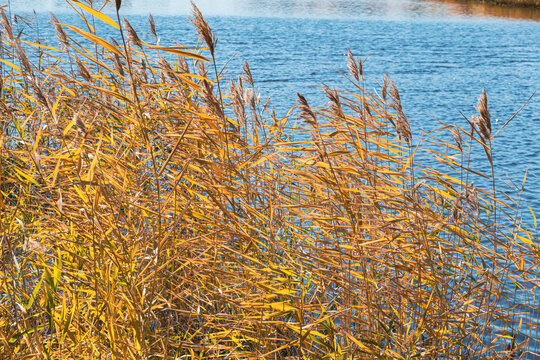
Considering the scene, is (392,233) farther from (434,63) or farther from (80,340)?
(434,63)

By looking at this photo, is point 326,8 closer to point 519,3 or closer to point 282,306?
point 519,3

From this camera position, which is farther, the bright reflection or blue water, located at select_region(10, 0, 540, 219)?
the bright reflection

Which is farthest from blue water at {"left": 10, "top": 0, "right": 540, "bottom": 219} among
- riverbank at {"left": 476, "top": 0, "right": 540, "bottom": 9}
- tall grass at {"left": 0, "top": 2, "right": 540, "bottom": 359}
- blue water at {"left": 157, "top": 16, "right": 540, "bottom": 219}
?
riverbank at {"left": 476, "top": 0, "right": 540, "bottom": 9}

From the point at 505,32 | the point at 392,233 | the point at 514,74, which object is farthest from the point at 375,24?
the point at 392,233

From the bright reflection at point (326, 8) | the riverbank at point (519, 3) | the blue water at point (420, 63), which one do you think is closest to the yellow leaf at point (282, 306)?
the blue water at point (420, 63)

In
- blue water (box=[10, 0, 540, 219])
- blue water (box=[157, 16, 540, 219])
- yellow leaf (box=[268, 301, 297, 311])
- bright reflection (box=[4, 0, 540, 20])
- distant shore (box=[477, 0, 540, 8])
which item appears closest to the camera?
yellow leaf (box=[268, 301, 297, 311])

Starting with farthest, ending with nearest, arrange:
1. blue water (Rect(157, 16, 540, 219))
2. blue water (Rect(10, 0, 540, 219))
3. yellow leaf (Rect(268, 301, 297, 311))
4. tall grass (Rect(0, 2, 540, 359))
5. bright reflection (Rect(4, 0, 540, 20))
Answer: bright reflection (Rect(4, 0, 540, 20)) < blue water (Rect(10, 0, 540, 219)) < blue water (Rect(157, 16, 540, 219)) < yellow leaf (Rect(268, 301, 297, 311)) < tall grass (Rect(0, 2, 540, 359))

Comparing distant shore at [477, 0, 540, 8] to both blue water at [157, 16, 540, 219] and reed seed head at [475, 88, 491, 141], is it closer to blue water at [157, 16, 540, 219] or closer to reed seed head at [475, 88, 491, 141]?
blue water at [157, 16, 540, 219]

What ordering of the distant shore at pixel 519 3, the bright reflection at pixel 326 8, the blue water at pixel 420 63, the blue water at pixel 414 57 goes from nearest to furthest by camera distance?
the blue water at pixel 420 63, the blue water at pixel 414 57, the bright reflection at pixel 326 8, the distant shore at pixel 519 3

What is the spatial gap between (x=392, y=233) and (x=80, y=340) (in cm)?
145

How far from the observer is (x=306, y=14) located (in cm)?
3100

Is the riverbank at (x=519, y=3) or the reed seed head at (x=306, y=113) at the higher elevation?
the reed seed head at (x=306, y=113)

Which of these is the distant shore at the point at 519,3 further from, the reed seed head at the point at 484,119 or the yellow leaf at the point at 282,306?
the yellow leaf at the point at 282,306

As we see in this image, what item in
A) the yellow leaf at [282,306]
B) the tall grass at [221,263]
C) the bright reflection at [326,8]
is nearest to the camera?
the tall grass at [221,263]
